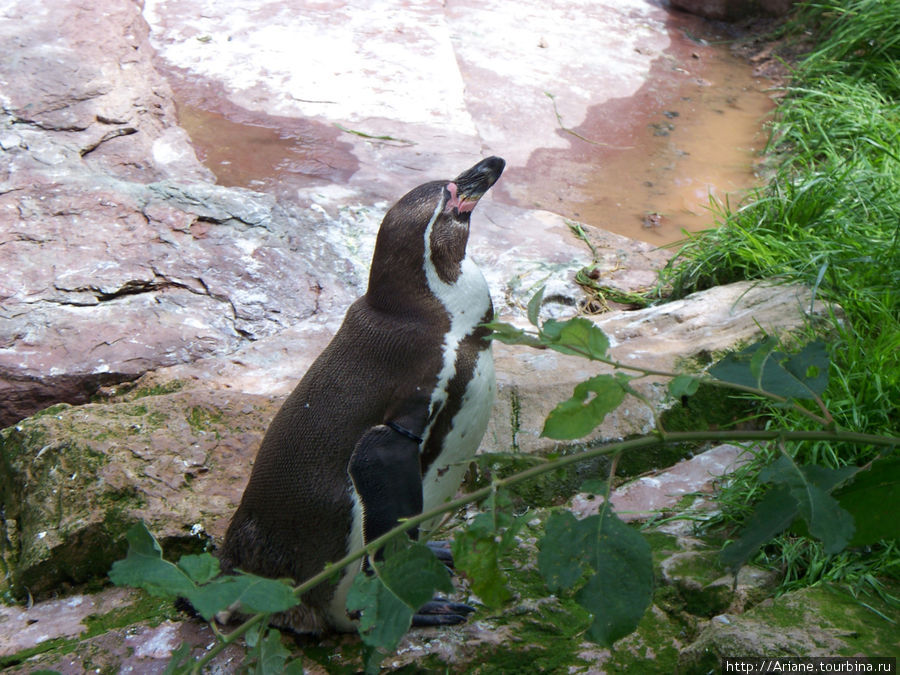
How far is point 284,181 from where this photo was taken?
472cm

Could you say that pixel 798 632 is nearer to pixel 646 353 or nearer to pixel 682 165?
pixel 646 353

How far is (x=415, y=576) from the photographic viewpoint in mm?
1125

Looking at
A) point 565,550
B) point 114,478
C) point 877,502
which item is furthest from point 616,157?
point 565,550

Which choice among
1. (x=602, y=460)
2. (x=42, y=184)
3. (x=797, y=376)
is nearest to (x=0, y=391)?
(x=42, y=184)

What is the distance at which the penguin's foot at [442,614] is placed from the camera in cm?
205

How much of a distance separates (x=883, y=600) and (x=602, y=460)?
0.97 meters

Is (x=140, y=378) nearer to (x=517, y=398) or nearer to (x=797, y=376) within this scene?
(x=517, y=398)

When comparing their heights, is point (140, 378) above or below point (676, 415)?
below

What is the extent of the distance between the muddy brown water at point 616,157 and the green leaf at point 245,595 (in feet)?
12.4

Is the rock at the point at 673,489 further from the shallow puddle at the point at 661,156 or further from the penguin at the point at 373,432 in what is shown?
the shallow puddle at the point at 661,156

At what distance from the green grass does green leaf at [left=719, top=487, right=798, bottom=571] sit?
0.91 meters

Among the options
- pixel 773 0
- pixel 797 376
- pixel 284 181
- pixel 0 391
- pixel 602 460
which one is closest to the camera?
pixel 797 376

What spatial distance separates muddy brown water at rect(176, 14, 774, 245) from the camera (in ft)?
16.0

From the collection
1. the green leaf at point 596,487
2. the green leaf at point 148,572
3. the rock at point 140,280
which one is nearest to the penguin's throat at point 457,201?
the green leaf at point 596,487
